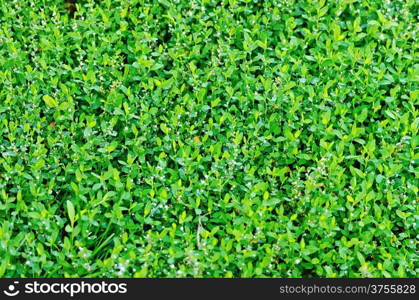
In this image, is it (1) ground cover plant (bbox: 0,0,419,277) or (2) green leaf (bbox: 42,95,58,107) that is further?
(2) green leaf (bbox: 42,95,58,107)

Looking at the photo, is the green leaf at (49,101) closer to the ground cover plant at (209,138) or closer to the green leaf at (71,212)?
the ground cover plant at (209,138)

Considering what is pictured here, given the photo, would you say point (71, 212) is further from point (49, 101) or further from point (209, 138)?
point (209, 138)

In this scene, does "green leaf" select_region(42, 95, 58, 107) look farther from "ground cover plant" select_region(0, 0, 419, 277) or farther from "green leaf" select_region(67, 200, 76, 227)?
"green leaf" select_region(67, 200, 76, 227)

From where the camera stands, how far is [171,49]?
15.2ft

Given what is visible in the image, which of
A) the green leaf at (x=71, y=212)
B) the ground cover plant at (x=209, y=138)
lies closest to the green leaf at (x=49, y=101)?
the ground cover plant at (x=209, y=138)

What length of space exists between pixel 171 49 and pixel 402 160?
1764 mm

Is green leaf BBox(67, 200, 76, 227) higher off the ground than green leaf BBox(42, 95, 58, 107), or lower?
lower

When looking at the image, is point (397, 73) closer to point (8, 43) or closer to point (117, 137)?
point (117, 137)

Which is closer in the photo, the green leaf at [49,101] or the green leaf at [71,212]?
the green leaf at [71,212]

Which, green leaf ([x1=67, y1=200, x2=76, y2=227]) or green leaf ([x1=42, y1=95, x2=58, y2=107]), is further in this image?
green leaf ([x1=42, y1=95, x2=58, y2=107])

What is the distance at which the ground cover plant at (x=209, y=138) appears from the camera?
365 centimetres

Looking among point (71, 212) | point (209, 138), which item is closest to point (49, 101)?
point (71, 212)

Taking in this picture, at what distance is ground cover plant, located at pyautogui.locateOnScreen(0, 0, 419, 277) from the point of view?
12.0ft

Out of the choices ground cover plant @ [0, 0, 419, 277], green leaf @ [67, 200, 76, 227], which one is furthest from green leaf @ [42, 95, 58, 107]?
green leaf @ [67, 200, 76, 227]
